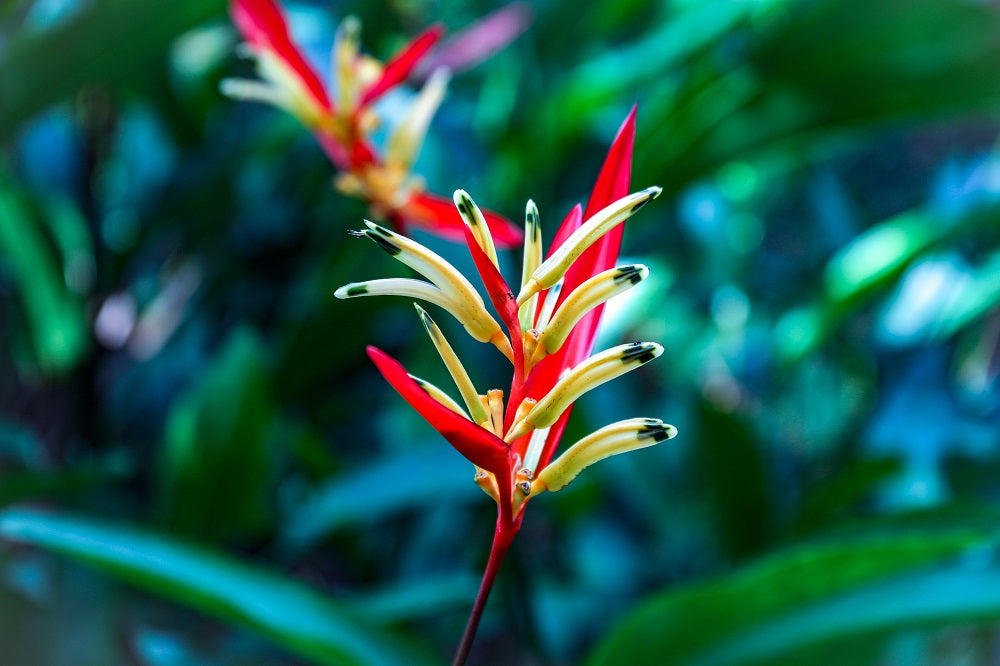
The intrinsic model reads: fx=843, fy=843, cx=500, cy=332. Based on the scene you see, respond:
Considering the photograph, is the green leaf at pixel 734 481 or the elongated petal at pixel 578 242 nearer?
the elongated petal at pixel 578 242

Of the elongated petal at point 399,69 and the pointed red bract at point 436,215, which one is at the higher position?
the elongated petal at point 399,69

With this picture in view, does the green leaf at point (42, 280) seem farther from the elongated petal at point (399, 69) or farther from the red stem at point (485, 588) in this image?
the red stem at point (485, 588)

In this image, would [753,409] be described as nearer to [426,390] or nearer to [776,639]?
[776,639]

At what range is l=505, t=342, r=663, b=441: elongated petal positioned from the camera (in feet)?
0.62

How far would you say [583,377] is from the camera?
0.63 ft

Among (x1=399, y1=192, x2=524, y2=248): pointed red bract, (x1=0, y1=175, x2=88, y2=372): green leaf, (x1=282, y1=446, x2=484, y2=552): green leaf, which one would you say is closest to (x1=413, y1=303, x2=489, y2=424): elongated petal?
(x1=399, y1=192, x2=524, y2=248): pointed red bract

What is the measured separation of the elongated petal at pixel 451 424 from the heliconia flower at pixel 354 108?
16 centimetres

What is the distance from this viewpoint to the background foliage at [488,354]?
1.65ft

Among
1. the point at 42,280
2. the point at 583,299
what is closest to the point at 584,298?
the point at 583,299

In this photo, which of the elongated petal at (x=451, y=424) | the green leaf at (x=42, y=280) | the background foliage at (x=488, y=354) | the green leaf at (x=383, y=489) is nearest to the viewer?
the elongated petal at (x=451, y=424)

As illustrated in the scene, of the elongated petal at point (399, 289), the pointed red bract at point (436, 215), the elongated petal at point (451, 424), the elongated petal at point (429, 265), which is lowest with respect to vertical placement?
the elongated petal at point (451, 424)

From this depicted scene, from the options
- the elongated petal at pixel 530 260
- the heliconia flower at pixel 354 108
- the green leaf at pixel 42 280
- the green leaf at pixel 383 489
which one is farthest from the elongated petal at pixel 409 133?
the green leaf at pixel 42 280

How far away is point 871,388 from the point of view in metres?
0.88

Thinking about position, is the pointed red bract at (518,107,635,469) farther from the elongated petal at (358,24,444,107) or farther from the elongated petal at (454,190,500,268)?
the elongated petal at (358,24,444,107)
